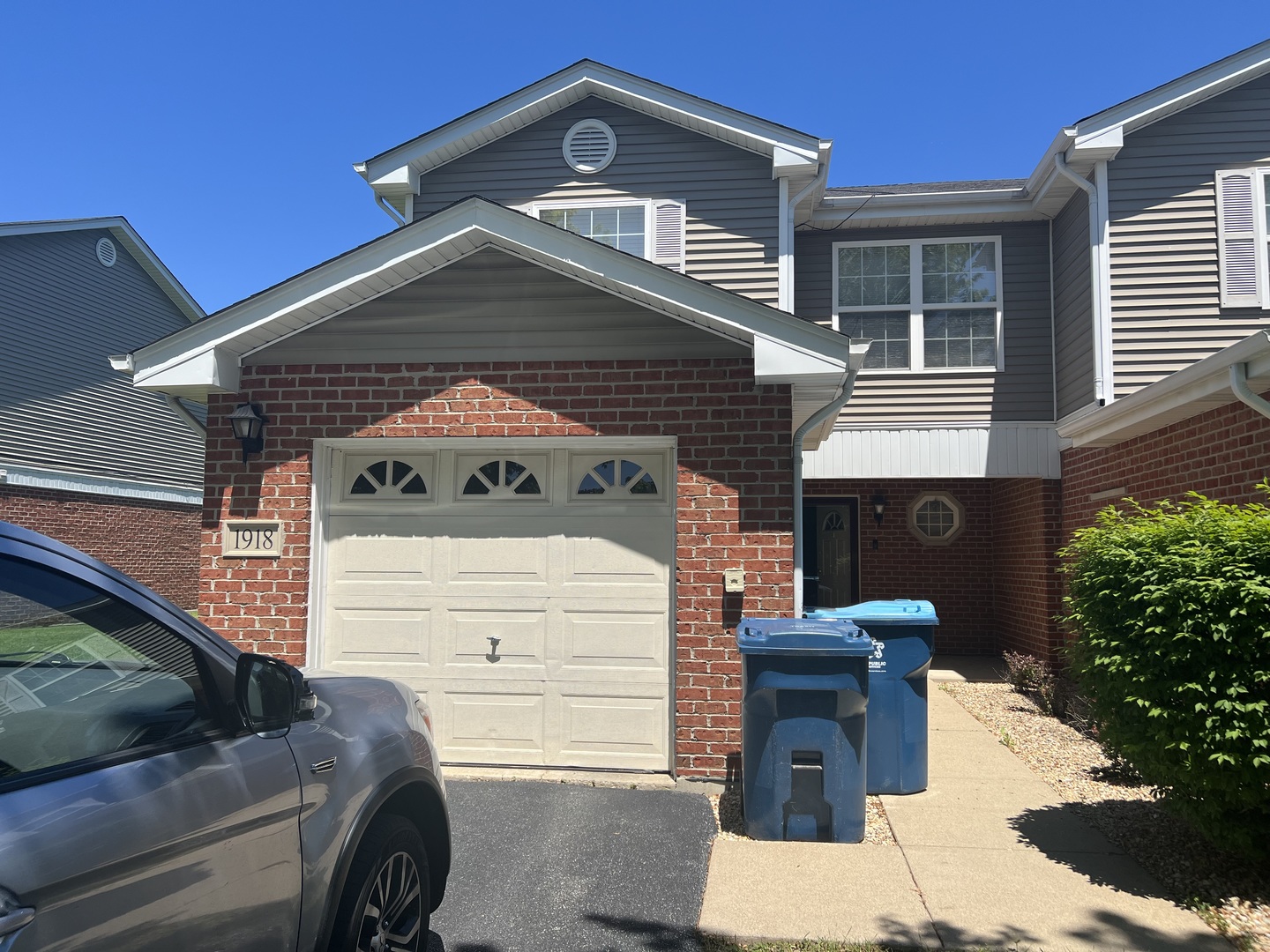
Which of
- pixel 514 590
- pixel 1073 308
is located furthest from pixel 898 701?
pixel 1073 308

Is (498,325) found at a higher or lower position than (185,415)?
higher

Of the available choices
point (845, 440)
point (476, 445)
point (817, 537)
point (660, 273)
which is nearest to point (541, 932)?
point (476, 445)

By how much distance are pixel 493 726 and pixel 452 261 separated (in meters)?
3.27

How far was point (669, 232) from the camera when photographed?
11164mm

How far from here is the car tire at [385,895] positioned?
283 cm

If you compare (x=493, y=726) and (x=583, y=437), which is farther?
(x=493, y=726)

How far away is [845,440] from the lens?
11.4 metres

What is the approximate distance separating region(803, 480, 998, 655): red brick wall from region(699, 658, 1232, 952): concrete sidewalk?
7386 millimetres

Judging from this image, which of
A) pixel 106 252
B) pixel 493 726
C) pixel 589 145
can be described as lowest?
pixel 493 726

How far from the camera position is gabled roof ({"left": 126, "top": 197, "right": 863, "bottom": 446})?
19.4ft

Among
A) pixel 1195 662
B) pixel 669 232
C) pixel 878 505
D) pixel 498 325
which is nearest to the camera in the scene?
pixel 1195 662

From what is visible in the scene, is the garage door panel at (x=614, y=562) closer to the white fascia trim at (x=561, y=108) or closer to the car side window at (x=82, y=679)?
the car side window at (x=82, y=679)

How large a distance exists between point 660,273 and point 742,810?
3.38m

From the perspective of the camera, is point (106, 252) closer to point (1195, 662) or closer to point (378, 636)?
point (378, 636)
